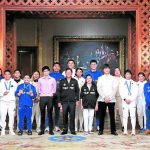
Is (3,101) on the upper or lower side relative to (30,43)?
lower

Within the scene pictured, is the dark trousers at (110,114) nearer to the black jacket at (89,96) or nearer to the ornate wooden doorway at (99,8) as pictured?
the black jacket at (89,96)

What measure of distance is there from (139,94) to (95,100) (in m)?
1.22

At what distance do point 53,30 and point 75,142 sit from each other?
8970mm

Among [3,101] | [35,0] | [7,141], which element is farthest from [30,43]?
[7,141]

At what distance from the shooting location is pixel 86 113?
29.5 ft

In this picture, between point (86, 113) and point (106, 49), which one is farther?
point (106, 49)

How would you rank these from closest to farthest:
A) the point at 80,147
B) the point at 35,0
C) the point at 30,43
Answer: the point at 80,147, the point at 35,0, the point at 30,43

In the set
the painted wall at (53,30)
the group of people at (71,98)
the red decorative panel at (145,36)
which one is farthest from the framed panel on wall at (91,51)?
the group of people at (71,98)

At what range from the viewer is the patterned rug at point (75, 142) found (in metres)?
7.13

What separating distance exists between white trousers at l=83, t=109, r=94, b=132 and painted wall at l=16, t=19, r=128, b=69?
23.0 feet

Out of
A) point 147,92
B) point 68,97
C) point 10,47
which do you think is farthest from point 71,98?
point 10,47

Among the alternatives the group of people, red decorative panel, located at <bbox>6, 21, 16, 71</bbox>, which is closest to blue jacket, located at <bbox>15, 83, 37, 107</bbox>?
the group of people

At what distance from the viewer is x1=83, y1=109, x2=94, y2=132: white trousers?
894 centimetres

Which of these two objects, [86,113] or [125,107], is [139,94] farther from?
[86,113]
